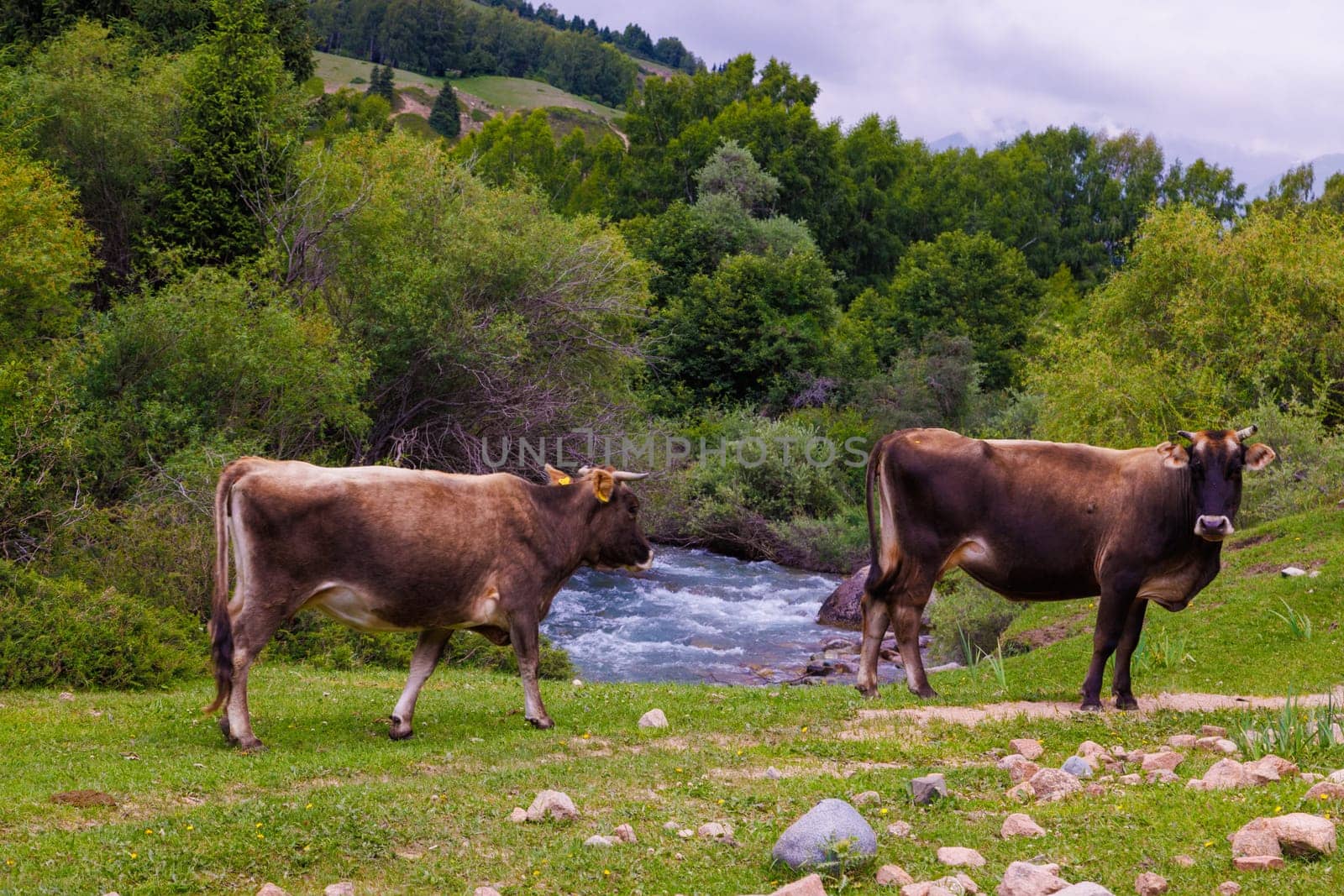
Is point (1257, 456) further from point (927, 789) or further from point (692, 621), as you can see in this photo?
point (692, 621)

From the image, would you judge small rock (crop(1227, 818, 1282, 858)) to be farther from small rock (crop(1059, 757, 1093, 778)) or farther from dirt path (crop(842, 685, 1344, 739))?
dirt path (crop(842, 685, 1344, 739))

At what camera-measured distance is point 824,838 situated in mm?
7461

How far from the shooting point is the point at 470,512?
41.0ft

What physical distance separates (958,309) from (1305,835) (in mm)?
62525

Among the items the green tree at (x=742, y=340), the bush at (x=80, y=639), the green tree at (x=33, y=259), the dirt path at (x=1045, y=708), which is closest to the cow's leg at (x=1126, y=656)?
the dirt path at (x=1045, y=708)

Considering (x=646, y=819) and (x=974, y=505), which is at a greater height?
(x=974, y=505)

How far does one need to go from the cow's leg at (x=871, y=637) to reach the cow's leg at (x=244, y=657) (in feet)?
22.0

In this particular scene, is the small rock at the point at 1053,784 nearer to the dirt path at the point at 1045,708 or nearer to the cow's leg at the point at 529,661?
the dirt path at the point at 1045,708

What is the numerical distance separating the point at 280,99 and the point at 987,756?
124 feet

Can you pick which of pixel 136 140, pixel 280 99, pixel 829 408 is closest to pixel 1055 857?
pixel 136 140

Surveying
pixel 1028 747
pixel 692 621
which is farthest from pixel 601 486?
pixel 692 621

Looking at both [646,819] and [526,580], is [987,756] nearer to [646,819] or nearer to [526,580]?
[646,819]

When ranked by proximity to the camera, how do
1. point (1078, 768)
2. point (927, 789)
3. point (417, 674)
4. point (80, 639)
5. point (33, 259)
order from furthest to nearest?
point (33, 259) → point (80, 639) → point (417, 674) → point (1078, 768) → point (927, 789)

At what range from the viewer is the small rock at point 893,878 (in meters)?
7.21
